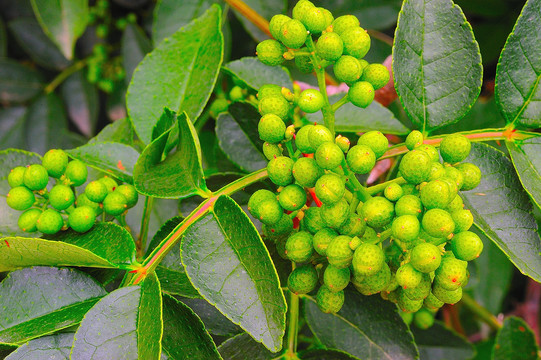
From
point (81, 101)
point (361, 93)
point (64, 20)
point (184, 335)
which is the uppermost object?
point (361, 93)

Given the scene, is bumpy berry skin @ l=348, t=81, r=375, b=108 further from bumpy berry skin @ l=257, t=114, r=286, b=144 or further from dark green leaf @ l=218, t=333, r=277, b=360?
dark green leaf @ l=218, t=333, r=277, b=360

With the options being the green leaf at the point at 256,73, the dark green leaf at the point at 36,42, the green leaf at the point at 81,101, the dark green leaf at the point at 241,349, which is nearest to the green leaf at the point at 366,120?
the green leaf at the point at 256,73

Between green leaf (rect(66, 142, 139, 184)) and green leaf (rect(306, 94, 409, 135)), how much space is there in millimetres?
478

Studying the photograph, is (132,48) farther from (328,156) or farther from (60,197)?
(328,156)

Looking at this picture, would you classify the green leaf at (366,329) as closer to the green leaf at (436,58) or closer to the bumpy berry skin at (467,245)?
the bumpy berry skin at (467,245)

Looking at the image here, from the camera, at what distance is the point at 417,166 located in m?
0.88

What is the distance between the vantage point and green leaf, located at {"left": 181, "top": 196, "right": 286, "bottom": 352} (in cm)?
88

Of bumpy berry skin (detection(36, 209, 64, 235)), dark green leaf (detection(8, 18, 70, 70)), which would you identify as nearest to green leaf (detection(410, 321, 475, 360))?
bumpy berry skin (detection(36, 209, 64, 235))

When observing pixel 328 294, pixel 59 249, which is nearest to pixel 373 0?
pixel 328 294

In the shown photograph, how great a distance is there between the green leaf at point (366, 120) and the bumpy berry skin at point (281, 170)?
0.41 metres

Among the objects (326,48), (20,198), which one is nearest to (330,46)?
(326,48)

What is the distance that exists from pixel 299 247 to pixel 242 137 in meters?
0.52

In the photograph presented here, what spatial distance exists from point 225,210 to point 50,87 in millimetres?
1809

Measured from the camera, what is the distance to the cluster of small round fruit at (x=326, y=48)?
96cm
